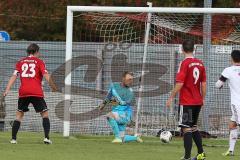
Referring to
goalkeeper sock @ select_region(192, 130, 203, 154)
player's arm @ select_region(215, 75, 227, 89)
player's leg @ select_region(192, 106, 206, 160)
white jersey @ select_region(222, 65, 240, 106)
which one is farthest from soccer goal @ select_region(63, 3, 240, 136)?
goalkeeper sock @ select_region(192, 130, 203, 154)

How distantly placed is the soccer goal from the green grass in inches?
39.7

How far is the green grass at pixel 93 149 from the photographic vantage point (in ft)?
46.9

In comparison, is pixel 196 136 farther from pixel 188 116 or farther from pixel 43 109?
pixel 43 109

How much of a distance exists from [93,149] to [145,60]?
4.54 metres

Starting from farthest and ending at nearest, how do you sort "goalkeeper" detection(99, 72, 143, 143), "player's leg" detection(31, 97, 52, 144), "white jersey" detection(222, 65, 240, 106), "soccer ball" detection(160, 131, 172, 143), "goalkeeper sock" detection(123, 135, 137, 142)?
"goalkeeper sock" detection(123, 135, 137, 142) < "goalkeeper" detection(99, 72, 143, 143) < "soccer ball" detection(160, 131, 172, 143) < "player's leg" detection(31, 97, 52, 144) < "white jersey" detection(222, 65, 240, 106)

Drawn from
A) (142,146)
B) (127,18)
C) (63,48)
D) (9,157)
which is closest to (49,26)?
(63,48)

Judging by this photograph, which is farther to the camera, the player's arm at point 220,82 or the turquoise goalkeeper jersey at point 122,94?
the turquoise goalkeeper jersey at point 122,94

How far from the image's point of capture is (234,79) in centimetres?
1479

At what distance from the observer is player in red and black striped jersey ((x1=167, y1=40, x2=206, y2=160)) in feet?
45.4

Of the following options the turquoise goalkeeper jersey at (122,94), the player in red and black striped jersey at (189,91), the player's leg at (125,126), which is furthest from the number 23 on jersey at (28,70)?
the player in red and black striped jersey at (189,91)

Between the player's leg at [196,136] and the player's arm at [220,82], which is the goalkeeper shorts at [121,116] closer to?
the player's arm at [220,82]

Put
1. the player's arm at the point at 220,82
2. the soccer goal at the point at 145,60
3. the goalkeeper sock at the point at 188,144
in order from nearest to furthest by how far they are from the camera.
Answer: the goalkeeper sock at the point at 188,144, the player's arm at the point at 220,82, the soccer goal at the point at 145,60

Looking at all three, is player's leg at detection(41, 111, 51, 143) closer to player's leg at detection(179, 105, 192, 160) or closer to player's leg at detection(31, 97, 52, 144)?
player's leg at detection(31, 97, 52, 144)

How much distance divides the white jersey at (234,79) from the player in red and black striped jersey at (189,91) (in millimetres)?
869
